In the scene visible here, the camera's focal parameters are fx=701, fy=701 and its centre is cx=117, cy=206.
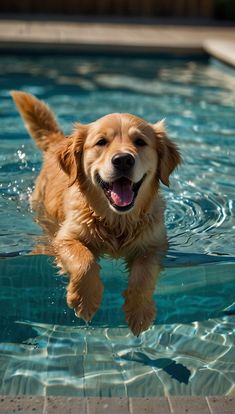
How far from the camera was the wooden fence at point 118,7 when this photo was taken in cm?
1645

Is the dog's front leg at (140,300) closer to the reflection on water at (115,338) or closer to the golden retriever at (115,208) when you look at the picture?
the golden retriever at (115,208)

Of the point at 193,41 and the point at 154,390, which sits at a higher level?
the point at 154,390

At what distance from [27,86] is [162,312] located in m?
6.12

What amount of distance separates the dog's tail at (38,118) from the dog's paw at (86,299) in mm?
2018

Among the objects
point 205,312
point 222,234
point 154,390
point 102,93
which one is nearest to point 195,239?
point 222,234

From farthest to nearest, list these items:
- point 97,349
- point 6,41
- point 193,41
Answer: point 193,41 < point 6,41 < point 97,349

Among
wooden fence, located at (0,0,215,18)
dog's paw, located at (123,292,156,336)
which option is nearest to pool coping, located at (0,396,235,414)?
dog's paw, located at (123,292,156,336)

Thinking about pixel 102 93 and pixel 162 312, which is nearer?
pixel 162 312

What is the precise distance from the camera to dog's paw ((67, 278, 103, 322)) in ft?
11.6

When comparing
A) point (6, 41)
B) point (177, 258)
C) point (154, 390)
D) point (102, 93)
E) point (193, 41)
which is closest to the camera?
point (154, 390)

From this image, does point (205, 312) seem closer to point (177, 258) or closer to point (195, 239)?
point (177, 258)

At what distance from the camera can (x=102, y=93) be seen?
9094mm

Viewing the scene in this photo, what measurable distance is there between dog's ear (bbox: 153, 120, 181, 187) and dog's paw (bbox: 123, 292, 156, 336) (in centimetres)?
90

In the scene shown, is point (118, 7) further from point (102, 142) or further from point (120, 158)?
point (120, 158)
